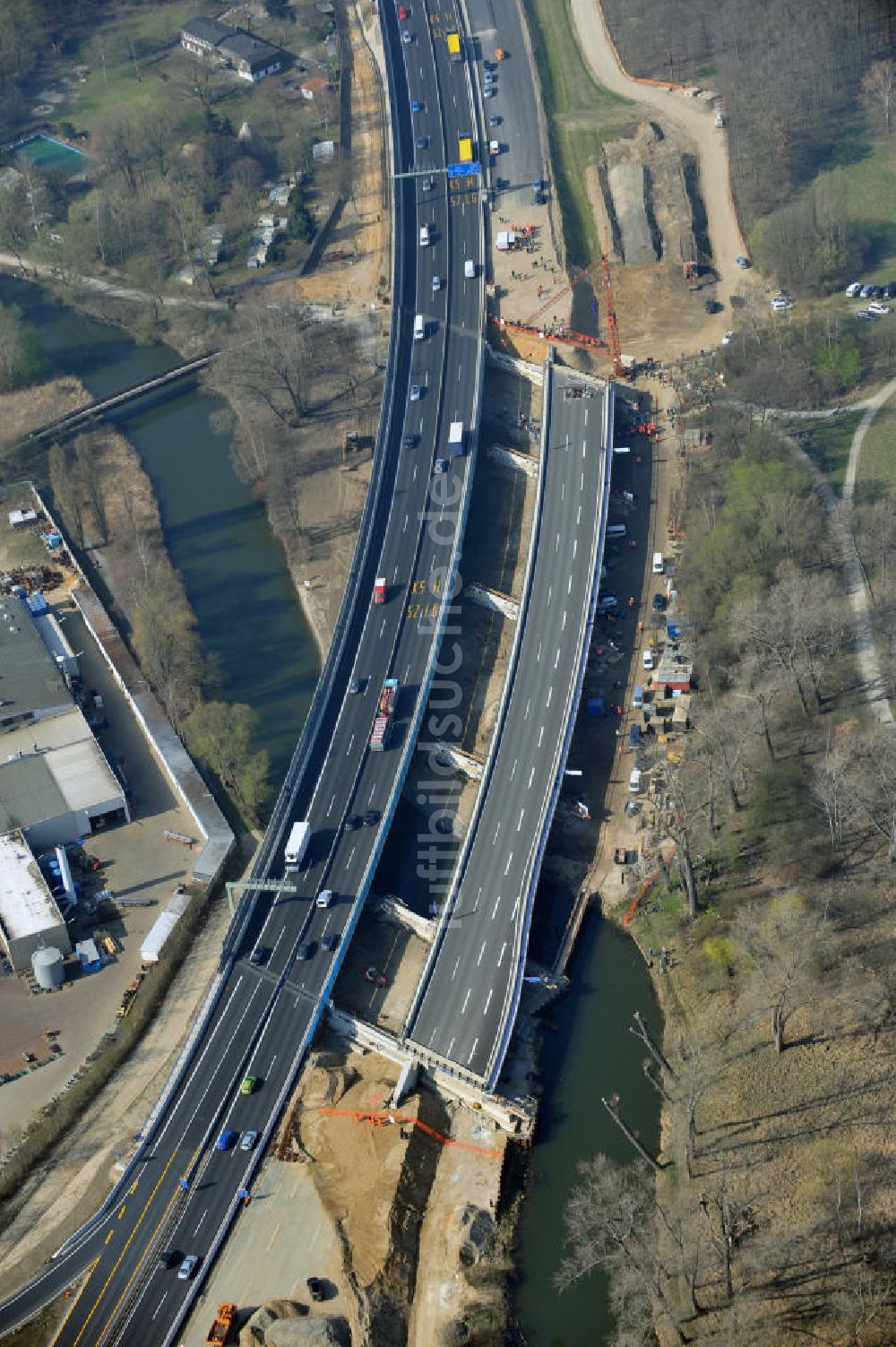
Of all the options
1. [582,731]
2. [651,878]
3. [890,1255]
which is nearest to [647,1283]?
[890,1255]

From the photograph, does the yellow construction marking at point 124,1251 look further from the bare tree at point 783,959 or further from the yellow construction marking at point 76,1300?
the bare tree at point 783,959

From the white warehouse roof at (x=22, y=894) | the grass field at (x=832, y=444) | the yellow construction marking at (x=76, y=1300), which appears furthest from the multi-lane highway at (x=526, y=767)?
the white warehouse roof at (x=22, y=894)

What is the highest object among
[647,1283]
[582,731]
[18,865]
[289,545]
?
[289,545]

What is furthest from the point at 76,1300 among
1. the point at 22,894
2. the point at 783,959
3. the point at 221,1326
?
the point at 783,959

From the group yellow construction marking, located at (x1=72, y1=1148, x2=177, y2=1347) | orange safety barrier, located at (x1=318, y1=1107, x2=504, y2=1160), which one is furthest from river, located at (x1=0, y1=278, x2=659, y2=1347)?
yellow construction marking, located at (x1=72, y1=1148, x2=177, y2=1347)

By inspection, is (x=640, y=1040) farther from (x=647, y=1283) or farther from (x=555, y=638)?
(x=555, y=638)
